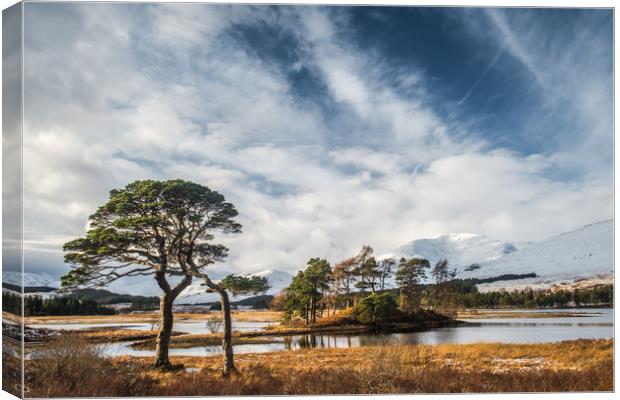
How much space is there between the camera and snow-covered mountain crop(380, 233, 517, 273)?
9852 millimetres

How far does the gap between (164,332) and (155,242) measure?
162 cm

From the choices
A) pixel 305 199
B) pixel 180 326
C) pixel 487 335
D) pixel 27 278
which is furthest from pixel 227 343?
pixel 487 335

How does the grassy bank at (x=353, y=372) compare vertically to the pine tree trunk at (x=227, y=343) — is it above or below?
below

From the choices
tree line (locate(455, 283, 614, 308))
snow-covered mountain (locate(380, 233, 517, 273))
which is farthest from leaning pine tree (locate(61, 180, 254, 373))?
tree line (locate(455, 283, 614, 308))

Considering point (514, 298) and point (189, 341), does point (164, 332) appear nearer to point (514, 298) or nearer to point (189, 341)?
point (189, 341)

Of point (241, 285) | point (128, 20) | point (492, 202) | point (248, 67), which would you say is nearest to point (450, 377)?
point (492, 202)

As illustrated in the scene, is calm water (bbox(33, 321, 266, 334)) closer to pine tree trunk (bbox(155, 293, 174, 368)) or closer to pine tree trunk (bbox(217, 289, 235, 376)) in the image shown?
pine tree trunk (bbox(155, 293, 174, 368))

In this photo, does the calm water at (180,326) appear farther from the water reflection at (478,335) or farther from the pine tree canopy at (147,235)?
the pine tree canopy at (147,235)

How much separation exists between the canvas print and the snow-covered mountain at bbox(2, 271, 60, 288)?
0.05 m

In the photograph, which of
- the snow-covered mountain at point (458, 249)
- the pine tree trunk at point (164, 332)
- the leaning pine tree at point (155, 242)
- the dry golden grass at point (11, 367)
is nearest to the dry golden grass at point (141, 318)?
the pine tree trunk at point (164, 332)

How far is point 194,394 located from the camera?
891cm

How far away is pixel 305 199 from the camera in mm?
9844

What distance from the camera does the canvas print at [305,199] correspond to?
29.3ft

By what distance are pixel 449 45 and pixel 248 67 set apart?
150 inches
